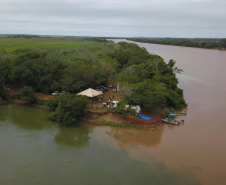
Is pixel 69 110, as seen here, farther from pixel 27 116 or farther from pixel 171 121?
pixel 171 121

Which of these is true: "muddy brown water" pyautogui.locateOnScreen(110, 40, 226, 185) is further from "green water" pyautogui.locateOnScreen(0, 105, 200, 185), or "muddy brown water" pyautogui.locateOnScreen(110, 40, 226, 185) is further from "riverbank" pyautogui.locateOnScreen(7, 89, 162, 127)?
"riverbank" pyautogui.locateOnScreen(7, 89, 162, 127)

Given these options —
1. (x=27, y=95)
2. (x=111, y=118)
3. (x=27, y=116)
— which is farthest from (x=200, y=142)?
(x=27, y=95)

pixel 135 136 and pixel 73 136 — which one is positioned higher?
pixel 135 136

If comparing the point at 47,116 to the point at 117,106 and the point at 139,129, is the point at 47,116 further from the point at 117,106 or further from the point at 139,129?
the point at 139,129

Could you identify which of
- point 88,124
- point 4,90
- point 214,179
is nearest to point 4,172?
point 88,124

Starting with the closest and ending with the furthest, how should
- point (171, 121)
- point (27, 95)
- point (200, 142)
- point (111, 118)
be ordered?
1. point (200, 142)
2. point (111, 118)
3. point (171, 121)
4. point (27, 95)

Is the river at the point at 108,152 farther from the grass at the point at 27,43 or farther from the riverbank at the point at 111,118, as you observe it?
the grass at the point at 27,43

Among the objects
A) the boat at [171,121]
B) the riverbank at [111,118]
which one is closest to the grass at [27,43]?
the riverbank at [111,118]

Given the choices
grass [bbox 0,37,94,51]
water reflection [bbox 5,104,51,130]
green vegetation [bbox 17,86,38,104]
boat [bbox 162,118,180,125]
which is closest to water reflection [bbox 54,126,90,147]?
water reflection [bbox 5,104,51,130]
